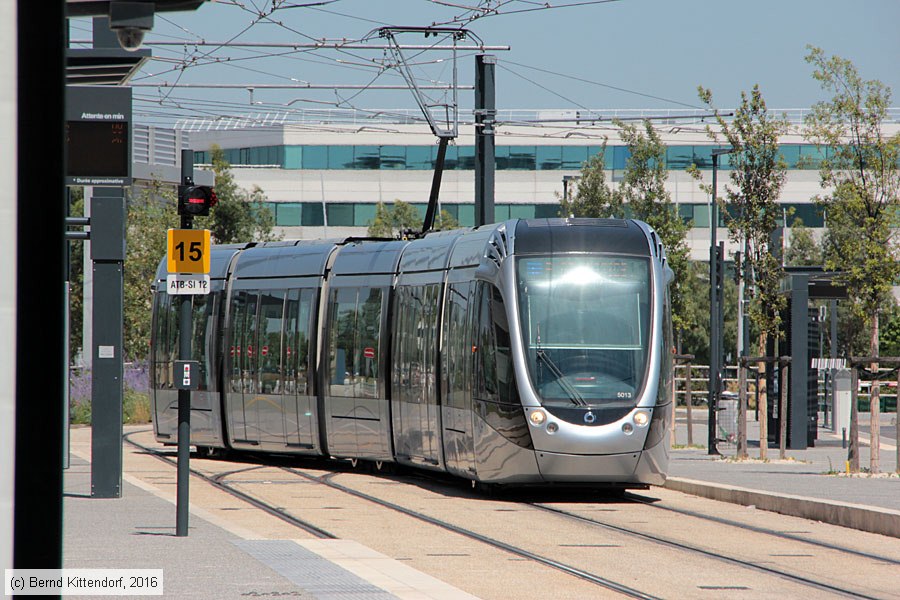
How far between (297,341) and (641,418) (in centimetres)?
698

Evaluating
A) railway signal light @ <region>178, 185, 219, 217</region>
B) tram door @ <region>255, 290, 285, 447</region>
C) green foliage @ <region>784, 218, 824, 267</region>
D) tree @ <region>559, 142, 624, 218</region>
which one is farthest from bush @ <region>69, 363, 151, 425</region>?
green foliage @ <region>784, 218, 824, 267</region>

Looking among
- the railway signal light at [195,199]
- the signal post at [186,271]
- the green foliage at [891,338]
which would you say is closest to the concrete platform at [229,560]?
the signal post at [186,271]

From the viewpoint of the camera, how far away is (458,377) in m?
18.3

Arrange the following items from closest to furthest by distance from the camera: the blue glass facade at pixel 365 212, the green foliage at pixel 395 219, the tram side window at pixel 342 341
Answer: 1. the tram side window at pixel 342 341
2. the green foliage at pixel 395 219
3. the blue glass facade at pixel 365 212

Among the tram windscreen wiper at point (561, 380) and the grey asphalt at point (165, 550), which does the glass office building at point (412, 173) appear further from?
the grey asphalt at point (165, 550)

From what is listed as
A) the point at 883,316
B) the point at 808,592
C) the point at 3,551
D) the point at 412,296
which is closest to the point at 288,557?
the point at 808,592

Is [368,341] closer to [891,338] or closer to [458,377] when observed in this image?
[458,377]

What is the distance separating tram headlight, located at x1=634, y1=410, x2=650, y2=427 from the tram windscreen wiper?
0.62m

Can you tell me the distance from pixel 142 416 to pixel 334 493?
20.9 meters

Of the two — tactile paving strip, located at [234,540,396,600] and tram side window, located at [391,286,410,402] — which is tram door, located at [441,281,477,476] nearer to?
tram side window, located at [391,286,410,402]

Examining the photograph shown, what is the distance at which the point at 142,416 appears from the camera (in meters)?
38.2

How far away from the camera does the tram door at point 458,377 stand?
58.9 feet

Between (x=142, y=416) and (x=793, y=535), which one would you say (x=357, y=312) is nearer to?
(x=793, y=535)

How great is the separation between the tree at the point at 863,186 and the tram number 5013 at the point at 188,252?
42.9ft
